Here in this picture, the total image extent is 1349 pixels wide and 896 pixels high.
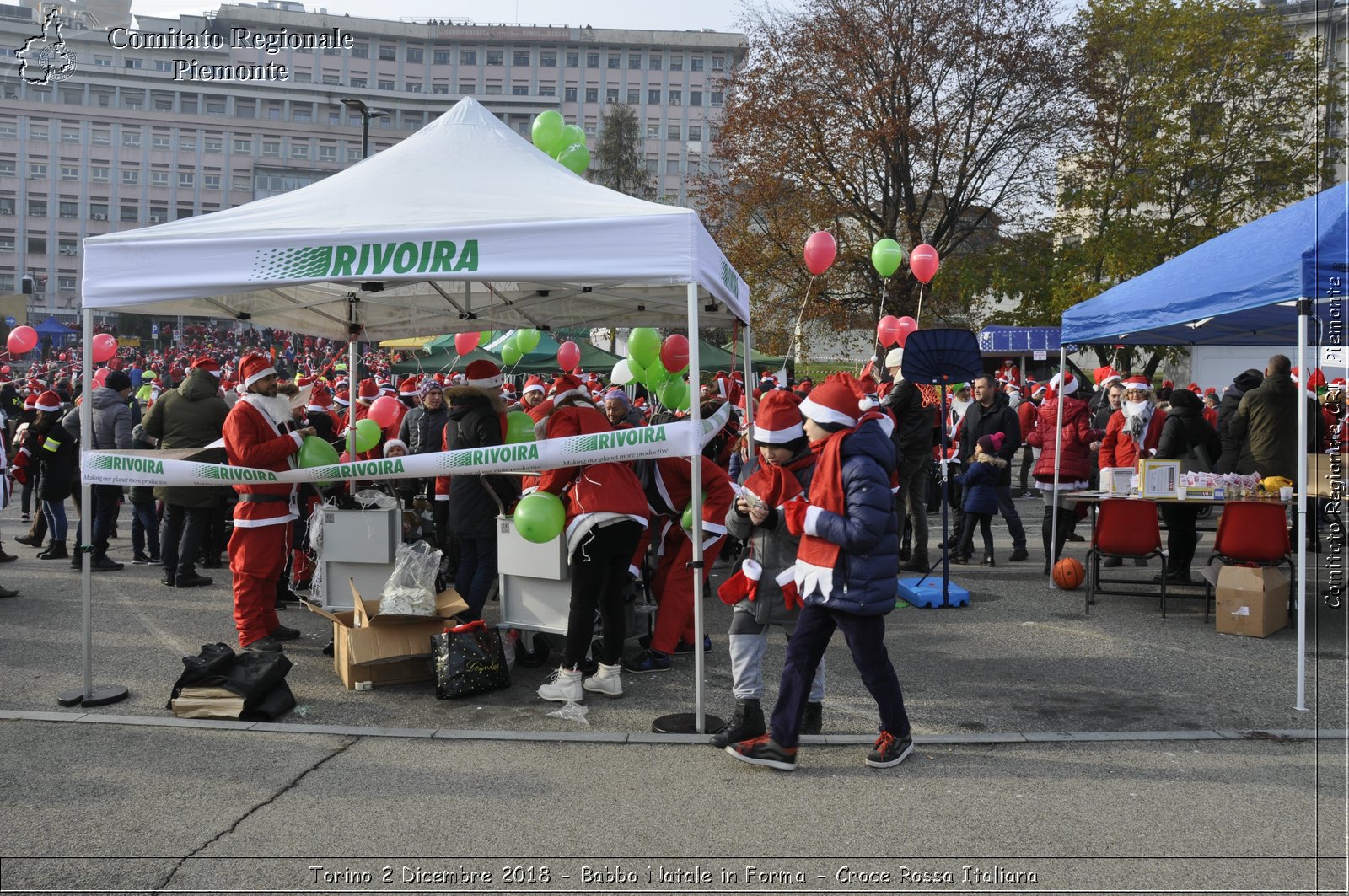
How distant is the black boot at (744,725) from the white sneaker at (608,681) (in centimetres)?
111

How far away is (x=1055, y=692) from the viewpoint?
6621 mm

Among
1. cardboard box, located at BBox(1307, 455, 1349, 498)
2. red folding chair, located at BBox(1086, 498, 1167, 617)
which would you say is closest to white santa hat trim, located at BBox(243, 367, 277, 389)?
red folding chair, located at BBox(1086, 498, 1167, 617)

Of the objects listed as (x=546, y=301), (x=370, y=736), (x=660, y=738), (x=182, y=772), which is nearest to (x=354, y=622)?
(x=370, y=736)

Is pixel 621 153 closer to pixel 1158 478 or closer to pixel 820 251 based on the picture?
pixel 820 251

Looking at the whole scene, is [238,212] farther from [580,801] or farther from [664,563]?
[580,801]

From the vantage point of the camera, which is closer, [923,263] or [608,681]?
[608,681]

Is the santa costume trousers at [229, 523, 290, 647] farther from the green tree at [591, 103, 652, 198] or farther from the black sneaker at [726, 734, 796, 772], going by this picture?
the green tree at [591, 103, 652, 198]

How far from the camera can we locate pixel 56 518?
36.0 ft

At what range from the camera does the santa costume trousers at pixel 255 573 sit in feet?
23.1

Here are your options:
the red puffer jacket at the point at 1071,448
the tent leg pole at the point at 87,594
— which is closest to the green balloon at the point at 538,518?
the tent leg pole at the point at 87,594

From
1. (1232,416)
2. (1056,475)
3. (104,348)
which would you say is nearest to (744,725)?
(1056,475)

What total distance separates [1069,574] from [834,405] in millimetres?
5948

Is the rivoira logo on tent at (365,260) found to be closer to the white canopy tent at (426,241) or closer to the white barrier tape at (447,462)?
the white canopy tent at (426,241)

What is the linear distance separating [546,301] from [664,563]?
3159 mm
